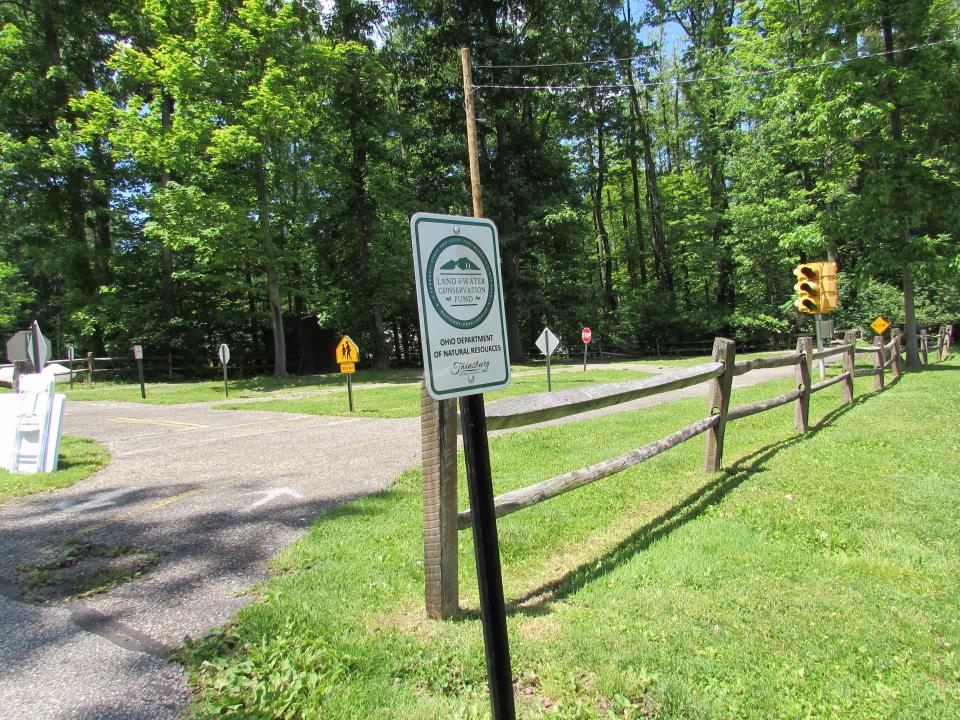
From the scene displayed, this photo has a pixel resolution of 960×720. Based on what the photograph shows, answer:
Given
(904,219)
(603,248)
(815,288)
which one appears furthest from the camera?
(603,248)

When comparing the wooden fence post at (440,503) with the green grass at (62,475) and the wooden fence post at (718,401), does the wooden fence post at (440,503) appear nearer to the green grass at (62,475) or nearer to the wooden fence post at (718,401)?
the wooden fence post at (718,401)

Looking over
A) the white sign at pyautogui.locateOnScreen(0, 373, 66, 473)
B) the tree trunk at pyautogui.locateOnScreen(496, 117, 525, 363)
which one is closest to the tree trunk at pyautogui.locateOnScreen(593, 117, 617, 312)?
the tree trunk at pyautogui.locateOnScreen(496, 117, 525, 363)

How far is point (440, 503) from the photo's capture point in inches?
122

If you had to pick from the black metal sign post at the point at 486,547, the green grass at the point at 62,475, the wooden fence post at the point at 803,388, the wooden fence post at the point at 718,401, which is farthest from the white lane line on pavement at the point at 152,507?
the wooden fence post at the point at 803,388

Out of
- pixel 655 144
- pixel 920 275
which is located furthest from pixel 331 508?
pixel 655 144

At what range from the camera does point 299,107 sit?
23.3 m

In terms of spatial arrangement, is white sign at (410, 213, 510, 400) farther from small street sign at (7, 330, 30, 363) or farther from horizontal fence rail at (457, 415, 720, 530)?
small street sign at (7, 330, 30, 363)

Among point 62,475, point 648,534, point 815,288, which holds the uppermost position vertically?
point 815,288

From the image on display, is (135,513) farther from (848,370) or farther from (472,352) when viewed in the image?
(848,370)

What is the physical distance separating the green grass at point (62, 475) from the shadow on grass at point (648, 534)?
242 inches

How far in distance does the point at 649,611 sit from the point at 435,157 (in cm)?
3011

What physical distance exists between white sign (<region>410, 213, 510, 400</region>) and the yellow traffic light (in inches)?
462

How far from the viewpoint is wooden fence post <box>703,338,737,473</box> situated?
19.3 feet

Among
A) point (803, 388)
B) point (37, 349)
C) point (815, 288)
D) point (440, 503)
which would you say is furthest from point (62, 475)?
point (815, 288)
